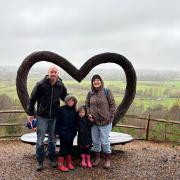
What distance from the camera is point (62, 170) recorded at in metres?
7.76

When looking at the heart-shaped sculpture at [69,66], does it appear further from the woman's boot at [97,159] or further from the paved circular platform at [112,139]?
the woman's boot at [97,159]

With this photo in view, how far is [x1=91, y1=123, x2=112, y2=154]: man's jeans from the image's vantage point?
306 inches

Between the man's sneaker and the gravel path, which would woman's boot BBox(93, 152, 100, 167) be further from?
the man's sneaker

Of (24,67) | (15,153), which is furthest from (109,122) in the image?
(15,153)

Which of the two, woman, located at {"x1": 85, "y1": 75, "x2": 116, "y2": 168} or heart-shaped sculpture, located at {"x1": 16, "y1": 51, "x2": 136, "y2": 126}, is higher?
heart-shaped sculpture, located at {"x1": 16, "y1": 51, "x2": 136, "y2": 126}

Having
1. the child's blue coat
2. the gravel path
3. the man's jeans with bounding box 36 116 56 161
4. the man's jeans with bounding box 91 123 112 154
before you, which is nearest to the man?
the man's jeans with bounding box 36 116 56 161

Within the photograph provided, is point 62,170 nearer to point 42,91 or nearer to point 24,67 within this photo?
point 42,91

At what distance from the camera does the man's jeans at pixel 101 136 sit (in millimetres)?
7762

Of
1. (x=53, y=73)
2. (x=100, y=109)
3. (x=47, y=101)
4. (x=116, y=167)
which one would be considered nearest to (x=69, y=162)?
(x=116, y=167)

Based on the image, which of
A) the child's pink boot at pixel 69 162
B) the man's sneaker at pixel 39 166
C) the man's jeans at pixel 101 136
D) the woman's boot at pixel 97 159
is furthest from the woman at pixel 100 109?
the man's sneaker at pixel 39 166

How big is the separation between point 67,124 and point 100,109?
714 millimetres

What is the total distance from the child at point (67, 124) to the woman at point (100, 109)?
0.35 m

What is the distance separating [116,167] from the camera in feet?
26.9

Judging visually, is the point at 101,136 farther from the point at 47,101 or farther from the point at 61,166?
the point at 47,101
